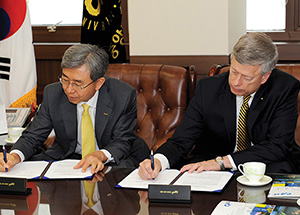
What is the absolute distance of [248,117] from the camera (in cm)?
271

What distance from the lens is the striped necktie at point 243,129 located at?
8.97 ft

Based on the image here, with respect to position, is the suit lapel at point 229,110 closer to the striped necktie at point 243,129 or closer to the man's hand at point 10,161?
the striped necktie at point 243,129

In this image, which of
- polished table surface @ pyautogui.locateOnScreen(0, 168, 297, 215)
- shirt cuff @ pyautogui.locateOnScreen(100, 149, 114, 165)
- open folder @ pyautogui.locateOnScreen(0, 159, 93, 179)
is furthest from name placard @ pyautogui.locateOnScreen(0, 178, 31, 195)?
shirt cuff @ pyautogui.locateOnScreen(100, 149, 114, 165)

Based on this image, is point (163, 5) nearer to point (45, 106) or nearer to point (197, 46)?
point (197, 46)

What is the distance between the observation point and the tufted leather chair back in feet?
11.4

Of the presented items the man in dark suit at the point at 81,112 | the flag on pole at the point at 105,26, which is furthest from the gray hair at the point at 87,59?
the flag on pole at the point at 105,26

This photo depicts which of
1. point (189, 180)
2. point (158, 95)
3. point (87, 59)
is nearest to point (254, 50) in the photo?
point (189, 180)

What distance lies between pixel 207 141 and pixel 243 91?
47 cm

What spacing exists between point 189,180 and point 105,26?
7.89 ft

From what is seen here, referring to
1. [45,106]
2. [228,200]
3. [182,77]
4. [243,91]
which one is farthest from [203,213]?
[182,77]

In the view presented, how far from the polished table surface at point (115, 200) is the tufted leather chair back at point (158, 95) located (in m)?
1.31

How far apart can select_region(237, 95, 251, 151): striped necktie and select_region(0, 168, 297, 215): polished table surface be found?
2.00 ft

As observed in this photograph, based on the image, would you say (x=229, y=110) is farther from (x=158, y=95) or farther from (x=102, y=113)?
(x=158, y=95)

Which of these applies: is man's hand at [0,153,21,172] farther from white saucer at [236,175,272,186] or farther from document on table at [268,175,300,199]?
document on table at [268,175,300,199]
